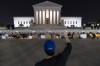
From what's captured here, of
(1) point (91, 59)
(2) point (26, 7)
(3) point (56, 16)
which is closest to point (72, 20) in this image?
(3) point (56, 16)

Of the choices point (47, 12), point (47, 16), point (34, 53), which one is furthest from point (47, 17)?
point (34, 53)

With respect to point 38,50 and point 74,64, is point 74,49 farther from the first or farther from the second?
point 38,50

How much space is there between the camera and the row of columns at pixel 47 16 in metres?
116

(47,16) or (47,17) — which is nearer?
(47,16)

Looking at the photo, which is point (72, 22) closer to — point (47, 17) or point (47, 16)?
point (47, 17)

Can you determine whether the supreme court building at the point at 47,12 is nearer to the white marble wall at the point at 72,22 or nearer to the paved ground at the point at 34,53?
the white marble wall at the point at 72,22

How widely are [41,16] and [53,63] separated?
113 metres

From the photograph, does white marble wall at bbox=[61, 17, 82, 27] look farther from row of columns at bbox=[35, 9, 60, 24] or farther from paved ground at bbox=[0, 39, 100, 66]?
paved ground at bbox=[0, 39, 100, 66]

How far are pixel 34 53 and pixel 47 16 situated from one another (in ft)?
356

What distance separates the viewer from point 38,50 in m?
8.15

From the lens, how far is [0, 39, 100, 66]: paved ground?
8.10 metres

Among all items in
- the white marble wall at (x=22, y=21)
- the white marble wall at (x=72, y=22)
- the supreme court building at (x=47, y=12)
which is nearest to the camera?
the supreme court building at (x=47, y=12)

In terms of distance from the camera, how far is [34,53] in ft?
26.8

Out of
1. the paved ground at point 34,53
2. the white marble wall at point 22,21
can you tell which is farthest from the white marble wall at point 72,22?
the paved ground at point 34,53
